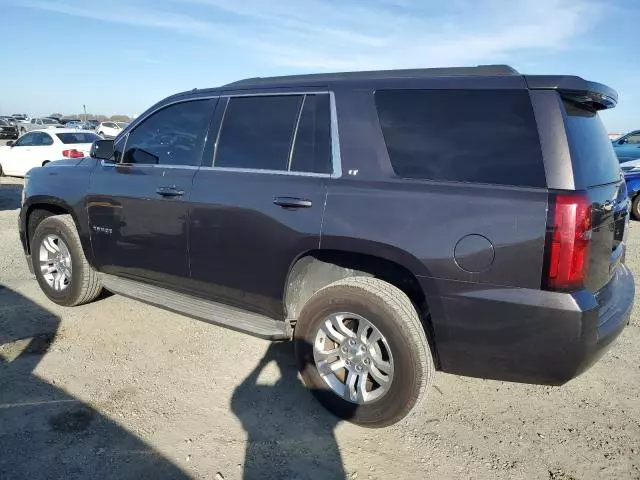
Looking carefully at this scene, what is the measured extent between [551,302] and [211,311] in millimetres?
2151

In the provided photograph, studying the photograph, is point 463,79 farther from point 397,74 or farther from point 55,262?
point 55,262

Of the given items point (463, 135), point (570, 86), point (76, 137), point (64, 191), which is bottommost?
point (76, 137)

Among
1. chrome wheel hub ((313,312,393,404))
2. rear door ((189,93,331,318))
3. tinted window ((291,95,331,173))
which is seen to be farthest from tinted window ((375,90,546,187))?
chrome wheel hub ((313,312,393,404))

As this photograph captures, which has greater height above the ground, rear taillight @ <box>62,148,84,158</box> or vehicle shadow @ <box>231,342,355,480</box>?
rear taillight @ <box>62,148,84,158</box>

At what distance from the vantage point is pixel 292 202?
9.51ft

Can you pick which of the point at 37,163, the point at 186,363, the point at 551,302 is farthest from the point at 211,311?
the point at 37,163

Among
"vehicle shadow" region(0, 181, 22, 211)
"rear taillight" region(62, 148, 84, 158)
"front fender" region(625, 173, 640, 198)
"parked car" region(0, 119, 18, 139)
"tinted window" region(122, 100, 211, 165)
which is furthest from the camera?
"parked car" region(0, 119, 18, 139)

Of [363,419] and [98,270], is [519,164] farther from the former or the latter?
[98,270]

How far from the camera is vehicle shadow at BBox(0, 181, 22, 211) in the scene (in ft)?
34.2

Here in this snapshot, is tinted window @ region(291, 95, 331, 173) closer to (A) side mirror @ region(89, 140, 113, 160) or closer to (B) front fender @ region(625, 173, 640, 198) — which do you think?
(A) side mirror @ region(89, 140, 113, 160)

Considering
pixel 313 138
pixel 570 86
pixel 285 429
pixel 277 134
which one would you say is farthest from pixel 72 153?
pixel 570 86

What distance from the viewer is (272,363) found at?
3.56m

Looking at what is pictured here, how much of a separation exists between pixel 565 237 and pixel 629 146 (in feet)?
46.8

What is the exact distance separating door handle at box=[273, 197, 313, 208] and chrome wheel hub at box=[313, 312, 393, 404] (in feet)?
2.18
